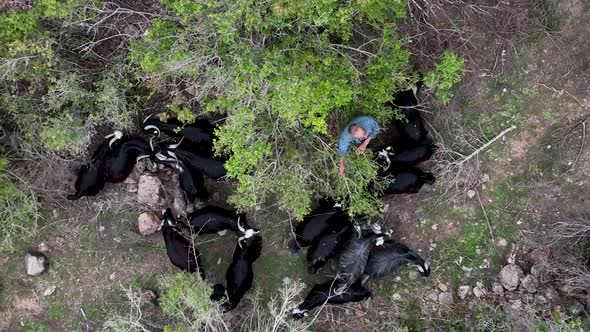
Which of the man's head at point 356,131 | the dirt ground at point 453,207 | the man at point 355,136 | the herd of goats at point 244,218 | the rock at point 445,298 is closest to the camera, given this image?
the man's head at point 356,131

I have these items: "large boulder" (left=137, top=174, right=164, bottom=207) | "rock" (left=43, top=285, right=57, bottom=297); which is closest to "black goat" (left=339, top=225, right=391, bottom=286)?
"large boulder" (left=137, top=174, right=164, bottom=207)

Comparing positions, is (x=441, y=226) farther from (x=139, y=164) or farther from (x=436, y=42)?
(x=139, y=164)

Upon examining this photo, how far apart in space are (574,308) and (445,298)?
2036mm

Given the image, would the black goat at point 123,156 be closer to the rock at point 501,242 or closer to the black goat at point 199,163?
the black goat at point 199,163

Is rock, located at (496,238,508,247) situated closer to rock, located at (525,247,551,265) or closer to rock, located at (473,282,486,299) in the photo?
rock, located at (525,247,551,265)

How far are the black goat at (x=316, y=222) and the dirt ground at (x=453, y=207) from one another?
459 millimetres

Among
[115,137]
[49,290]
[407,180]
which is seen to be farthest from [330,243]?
[49,290]

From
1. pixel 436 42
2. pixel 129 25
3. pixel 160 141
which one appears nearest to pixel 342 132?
pixel 436 42

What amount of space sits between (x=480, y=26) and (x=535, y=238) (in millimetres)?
3772

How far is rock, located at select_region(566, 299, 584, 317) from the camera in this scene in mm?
8266

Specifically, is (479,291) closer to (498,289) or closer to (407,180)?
(498,289)

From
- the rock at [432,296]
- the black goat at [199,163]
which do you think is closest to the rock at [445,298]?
the rock at [432,296]

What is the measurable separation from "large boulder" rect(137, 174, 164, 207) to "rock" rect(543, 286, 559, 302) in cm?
670

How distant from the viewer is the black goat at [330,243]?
8422 mm
